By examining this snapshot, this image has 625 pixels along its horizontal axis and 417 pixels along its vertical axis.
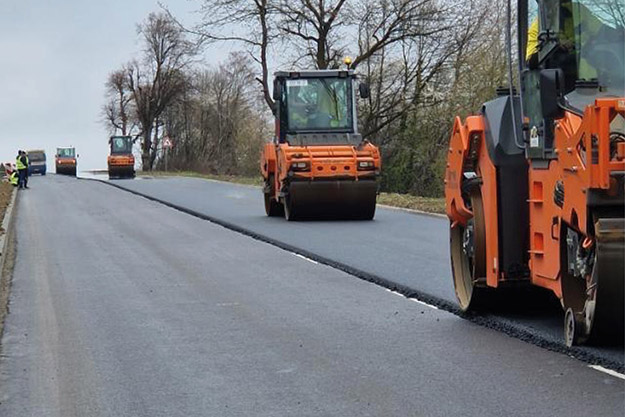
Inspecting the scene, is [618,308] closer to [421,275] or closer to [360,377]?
[360,377]

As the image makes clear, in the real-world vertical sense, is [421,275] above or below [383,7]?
below

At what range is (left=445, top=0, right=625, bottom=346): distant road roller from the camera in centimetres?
608

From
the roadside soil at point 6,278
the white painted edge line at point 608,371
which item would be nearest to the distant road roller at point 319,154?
the roadside soil at point 6,278

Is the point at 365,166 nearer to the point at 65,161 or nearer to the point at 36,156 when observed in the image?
the point at 36,156

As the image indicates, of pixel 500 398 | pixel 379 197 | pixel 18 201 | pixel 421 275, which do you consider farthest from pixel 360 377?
pixel 18 201

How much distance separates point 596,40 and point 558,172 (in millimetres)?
872

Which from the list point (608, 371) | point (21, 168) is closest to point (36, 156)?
point (21, 168)

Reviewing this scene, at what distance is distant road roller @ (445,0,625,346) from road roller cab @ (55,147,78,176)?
6895 cm

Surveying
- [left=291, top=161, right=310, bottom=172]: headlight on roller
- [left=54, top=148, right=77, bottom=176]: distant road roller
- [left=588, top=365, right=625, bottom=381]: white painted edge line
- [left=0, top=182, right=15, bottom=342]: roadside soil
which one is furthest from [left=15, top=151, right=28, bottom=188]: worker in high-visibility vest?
[left=588, top=365, right=625, bottom=381]: white painted edge line

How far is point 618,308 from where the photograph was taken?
6.25 metres

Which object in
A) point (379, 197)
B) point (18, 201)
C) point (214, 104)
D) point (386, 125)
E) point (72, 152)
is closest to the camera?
point (379, 197)

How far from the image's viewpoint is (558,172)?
6.66 meters

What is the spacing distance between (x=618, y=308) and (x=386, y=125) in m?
32.2

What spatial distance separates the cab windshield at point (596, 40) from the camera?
6.52 meters
